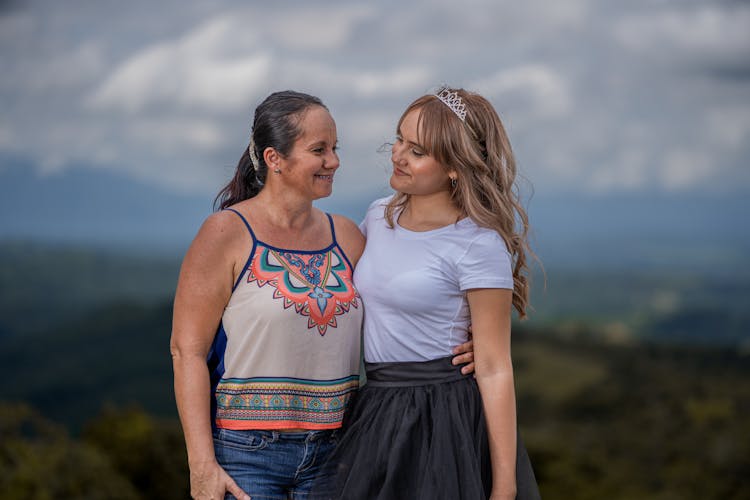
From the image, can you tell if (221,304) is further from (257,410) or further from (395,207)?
(395,207)

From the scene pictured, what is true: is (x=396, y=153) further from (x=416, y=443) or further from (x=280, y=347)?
(x=416, y=443)

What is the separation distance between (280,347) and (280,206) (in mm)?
558

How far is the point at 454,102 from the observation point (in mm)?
3184

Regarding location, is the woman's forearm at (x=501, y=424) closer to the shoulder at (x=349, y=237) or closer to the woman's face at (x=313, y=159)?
the shoulder at (x=349, y=237)

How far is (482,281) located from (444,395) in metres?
0.47

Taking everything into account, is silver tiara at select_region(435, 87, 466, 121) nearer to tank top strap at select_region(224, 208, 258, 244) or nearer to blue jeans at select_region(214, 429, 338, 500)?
tank top strap at select_region(224, 208, 258, 244)

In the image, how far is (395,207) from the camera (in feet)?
11.5

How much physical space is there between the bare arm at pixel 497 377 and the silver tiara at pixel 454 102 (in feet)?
2.13

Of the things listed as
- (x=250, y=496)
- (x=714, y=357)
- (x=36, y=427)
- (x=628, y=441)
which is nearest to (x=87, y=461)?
(x=36, y=427)

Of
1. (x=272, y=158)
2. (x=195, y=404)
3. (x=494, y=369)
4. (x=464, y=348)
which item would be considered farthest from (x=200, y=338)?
(x=494, y=369)

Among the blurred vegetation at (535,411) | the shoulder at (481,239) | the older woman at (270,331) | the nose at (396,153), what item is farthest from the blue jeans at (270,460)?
the blurred vegetation at (535,411)

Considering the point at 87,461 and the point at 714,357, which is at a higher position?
the point at 87,461

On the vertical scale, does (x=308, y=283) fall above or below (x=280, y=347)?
above

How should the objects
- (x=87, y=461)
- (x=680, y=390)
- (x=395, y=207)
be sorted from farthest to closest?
(x=680, y=390) < (x=87, y=461) < (x=395, y=207)
